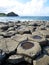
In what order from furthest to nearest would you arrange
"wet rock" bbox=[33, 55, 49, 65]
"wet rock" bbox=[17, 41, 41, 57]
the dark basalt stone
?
the dark basalt stone < "wet rock" bbox=[17, 41, 41, 57] < "wet rock" bbox=[33, 55, 49, 65]

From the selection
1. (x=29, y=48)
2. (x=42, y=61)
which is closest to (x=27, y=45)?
(x=29, y=48)

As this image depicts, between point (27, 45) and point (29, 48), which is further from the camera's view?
point (27, 45)

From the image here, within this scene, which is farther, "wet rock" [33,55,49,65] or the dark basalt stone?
the dark basalt stone

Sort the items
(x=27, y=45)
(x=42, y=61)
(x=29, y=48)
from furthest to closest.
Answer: (x=27, y=45) < (x=29, y=48) < (x=42, y=61)

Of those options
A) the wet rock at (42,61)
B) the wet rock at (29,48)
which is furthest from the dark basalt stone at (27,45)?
the wet rock at (42,61)

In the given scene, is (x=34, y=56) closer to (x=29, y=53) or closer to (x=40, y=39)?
(x=29, y=53)

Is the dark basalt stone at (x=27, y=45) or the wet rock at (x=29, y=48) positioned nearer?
the wet rock at (x=29, y=48)

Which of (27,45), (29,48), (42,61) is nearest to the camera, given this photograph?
(42,61)

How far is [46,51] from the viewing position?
320cm

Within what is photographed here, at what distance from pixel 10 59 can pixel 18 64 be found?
0.19 meters

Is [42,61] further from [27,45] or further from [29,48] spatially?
[27,45]

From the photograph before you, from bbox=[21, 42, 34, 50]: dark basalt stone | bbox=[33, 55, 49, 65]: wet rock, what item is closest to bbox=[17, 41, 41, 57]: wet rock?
bbox=[21, 42, 34, 50]: dark basalt stone

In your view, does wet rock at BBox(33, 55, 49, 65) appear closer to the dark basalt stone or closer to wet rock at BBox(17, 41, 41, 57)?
wet rock at BBox(17, 41, 41, 57)

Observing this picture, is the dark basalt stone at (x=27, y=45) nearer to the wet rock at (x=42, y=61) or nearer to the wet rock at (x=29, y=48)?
the wet rock at (x=29, y=48)
